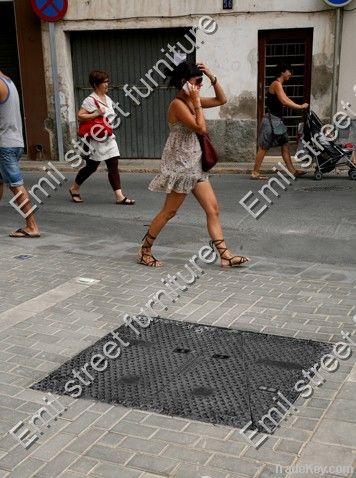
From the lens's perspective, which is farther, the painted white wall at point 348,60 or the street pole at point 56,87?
the street pole at point 56,87

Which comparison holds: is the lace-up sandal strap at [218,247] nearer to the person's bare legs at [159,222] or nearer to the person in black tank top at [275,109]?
the person's bare legs at [159,222]

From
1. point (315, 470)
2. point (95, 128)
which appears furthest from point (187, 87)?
point (315, 470)

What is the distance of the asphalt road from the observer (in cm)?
657

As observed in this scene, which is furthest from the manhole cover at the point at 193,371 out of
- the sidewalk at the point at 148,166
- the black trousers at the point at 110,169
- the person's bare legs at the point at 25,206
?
the sidewalk at the point at 148,166

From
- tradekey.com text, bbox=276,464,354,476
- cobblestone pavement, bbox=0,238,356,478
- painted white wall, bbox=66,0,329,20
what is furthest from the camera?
painted white wall, bbox=66,0,329,20

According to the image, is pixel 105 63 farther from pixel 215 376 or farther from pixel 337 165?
pixel 215 376

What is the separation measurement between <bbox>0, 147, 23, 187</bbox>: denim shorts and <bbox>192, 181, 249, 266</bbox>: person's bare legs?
2.13 meters

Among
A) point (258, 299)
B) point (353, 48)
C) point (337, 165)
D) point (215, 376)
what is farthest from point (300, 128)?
point (215, 376)

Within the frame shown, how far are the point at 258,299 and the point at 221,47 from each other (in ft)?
26.6

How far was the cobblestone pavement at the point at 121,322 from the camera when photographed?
286cm

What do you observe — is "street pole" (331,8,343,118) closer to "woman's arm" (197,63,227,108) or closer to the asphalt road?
the asphalt road

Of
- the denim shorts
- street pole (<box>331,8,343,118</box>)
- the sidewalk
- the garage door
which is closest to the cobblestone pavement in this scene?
the denim shorts

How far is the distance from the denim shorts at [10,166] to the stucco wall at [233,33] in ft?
20.4

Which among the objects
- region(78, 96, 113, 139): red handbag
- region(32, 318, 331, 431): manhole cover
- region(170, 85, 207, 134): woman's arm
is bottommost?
region(32, 318, 331, 431): manhole cover
